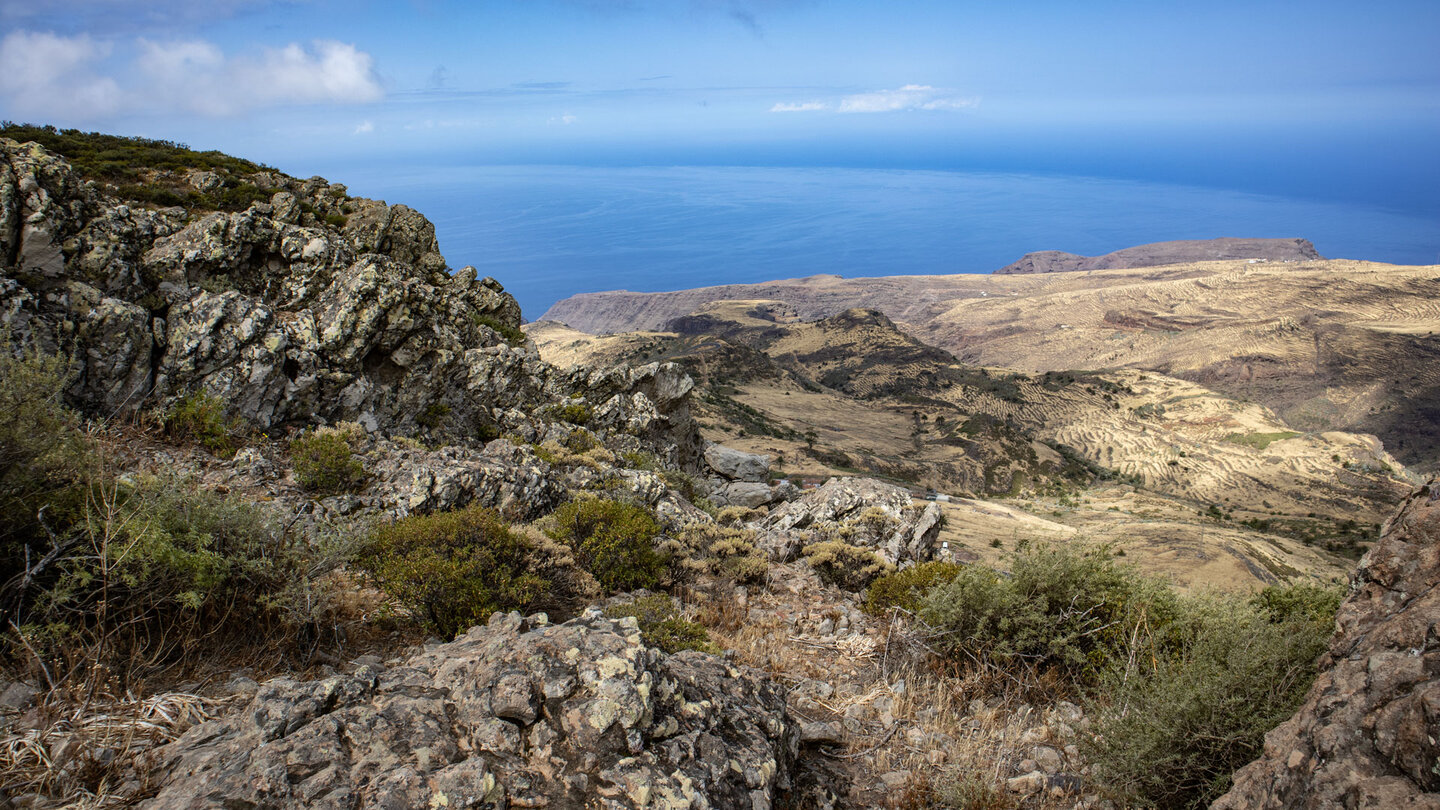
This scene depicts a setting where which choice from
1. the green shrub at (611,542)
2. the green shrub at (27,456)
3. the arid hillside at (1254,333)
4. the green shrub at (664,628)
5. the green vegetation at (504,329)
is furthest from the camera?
the arid hillside at (1254,333)

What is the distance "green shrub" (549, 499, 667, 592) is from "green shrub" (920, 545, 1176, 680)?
3121mm

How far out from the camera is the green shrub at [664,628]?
4887mm

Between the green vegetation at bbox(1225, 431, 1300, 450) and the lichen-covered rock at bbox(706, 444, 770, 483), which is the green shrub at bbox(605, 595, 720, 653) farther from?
the green vegetation at bbox(1225, 431, 1300, 450)

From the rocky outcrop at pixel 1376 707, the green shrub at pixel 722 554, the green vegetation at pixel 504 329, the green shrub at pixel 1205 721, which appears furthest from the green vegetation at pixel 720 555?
the green vegetation at pixel 504 329

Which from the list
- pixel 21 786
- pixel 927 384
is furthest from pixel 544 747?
pixel 927 384

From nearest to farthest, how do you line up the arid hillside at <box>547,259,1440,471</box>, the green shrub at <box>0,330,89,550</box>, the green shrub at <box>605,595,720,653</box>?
1. the green shrub at <box>0,330,89,550</box>
2. the green shrub at <box>605,595,720,653</box>
3. the arid hillside at <box>547,259,1440,471</box>

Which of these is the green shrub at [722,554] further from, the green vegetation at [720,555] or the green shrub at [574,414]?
the green shrub at [574,414]

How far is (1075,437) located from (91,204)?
2297 inches

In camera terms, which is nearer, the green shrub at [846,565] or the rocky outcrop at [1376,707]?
the rocky outcrop at [1376,707]

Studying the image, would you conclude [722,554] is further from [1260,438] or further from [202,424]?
[1260,438]

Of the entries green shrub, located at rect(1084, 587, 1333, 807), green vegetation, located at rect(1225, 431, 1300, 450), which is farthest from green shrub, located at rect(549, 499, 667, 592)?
green vegetation, located at rect(1225, 431, 1300, 450)

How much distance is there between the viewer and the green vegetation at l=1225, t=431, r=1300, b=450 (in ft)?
150

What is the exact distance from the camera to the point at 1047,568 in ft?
18.5

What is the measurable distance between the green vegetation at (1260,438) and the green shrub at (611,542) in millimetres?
55290
